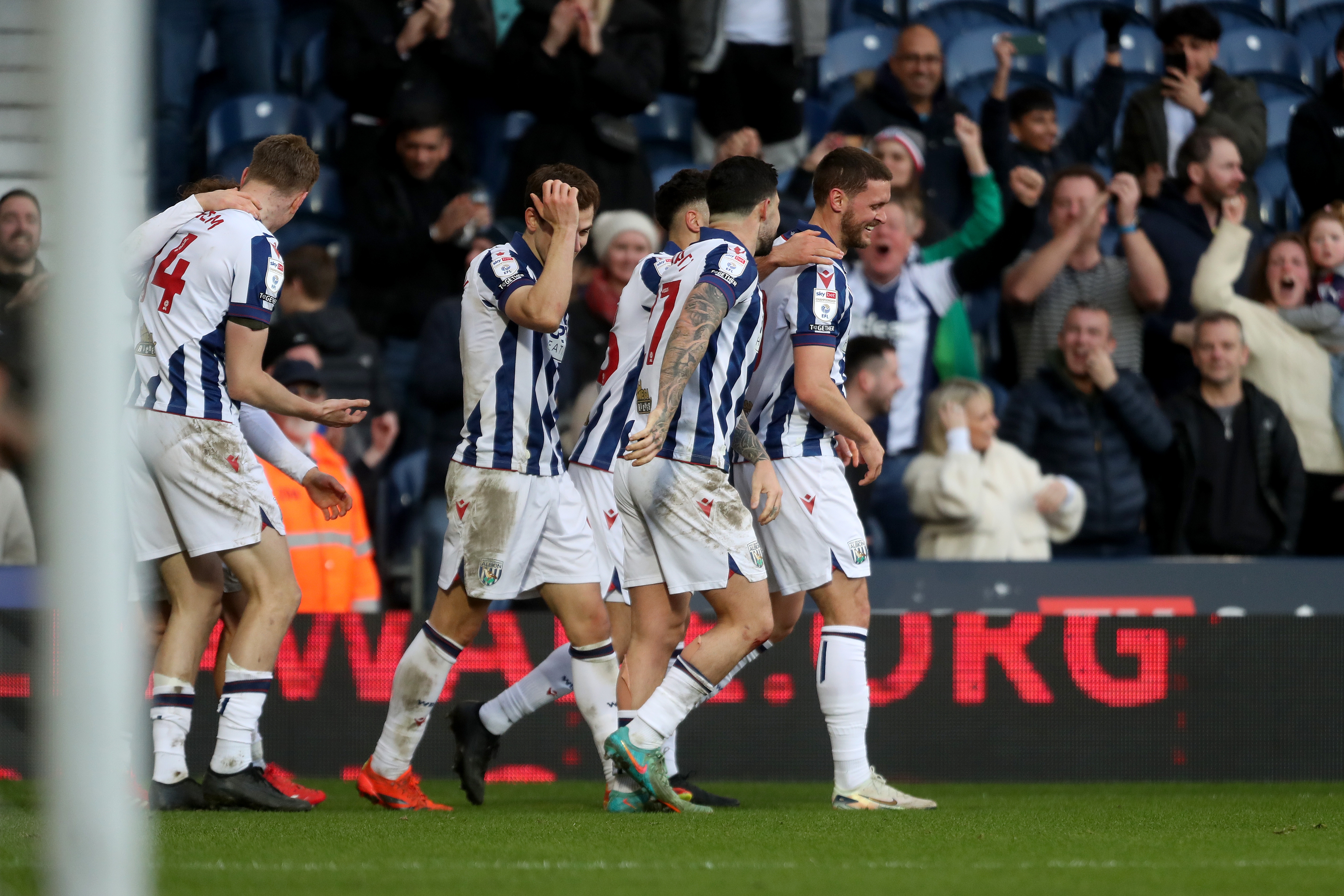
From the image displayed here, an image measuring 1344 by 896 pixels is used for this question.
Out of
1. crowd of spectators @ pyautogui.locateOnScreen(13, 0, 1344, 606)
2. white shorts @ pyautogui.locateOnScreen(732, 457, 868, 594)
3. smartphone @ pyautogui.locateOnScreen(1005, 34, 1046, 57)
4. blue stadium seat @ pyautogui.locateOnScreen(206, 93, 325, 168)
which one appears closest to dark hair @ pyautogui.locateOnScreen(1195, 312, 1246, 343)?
crowd of spectators @ pyautogui.locateOnScreen(13, 0, 1344, 606)

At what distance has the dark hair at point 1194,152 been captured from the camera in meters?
10.1

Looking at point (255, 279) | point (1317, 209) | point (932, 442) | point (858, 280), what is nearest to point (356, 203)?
point (858, 280)

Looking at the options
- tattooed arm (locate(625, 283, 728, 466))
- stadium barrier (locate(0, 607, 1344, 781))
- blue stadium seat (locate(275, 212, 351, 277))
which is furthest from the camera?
blue stadium seat (locate(275, 212, 351, 277))

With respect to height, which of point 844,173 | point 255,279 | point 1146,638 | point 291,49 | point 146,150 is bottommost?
point 1146,638

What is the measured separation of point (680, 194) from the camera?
6.64 m

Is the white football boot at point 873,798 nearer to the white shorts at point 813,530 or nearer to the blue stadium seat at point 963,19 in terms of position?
the white shorts at point 813,530

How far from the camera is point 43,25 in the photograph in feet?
9.43

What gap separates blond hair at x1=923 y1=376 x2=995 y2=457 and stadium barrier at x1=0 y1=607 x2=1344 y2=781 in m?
1.26

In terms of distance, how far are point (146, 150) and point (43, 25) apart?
746 centimetres

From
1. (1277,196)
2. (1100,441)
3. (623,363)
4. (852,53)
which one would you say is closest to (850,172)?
(623,363)

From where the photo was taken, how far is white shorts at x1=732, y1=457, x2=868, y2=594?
5910 millimetres

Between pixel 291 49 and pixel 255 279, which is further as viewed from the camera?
pixel 291 49

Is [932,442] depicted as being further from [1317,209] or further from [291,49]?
[291,49]

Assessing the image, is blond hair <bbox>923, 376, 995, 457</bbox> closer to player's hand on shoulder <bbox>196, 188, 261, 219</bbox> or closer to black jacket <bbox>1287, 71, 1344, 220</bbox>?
black jacket <bbox>1287, 71, 1344, 220</bbox>
